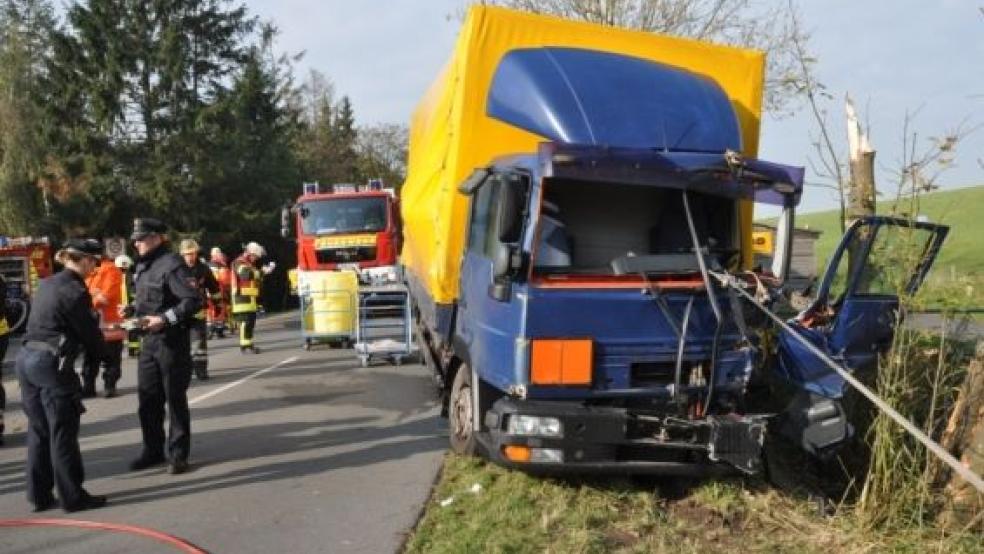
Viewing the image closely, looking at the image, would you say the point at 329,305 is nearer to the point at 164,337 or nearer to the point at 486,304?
the point at 164,337

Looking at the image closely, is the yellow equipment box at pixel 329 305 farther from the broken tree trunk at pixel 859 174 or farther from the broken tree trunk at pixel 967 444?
the broken tree trunk at pixel 967 444

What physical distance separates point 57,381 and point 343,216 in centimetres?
1290

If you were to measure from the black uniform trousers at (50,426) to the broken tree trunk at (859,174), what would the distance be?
17.3 ft

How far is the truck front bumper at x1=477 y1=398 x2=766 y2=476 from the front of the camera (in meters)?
5.46

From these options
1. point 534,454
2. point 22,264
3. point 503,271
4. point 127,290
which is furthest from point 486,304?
point 22,264

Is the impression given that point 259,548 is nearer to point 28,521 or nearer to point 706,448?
point 28,521

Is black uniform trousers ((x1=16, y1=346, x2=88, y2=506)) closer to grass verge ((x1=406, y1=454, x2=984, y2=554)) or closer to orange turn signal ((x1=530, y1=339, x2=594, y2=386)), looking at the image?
grass verge ((x1=406, y1=454, x2=984, y2=554))

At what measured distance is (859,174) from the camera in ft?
22.2

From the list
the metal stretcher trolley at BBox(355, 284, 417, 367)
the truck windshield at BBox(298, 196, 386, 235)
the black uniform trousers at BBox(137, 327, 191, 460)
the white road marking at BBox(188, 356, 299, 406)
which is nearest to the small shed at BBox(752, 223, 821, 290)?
the black uniform trousers at BBox(137, 327, 191, 460)

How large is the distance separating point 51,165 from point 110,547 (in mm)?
33289

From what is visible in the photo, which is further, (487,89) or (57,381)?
(487,89)

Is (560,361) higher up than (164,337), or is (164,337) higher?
(560,361)

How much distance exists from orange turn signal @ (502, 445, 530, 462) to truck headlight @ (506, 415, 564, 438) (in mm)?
103

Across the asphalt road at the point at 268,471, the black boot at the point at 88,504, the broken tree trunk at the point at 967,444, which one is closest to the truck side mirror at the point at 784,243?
the broken tree trunk at the point at 967,444
